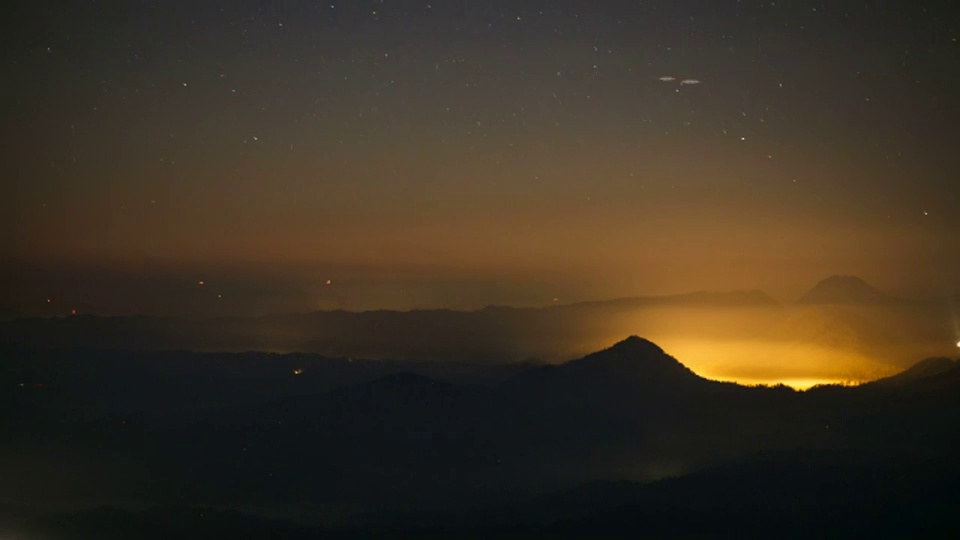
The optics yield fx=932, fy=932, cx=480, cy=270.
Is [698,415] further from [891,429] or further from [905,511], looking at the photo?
[905,511]

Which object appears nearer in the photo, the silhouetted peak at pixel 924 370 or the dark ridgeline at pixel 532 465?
the dark ridgeline at pixel 532 465

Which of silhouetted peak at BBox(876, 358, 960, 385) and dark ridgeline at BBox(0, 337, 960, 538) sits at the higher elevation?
silhouetted peak at BBox(876, 358, 960, 385)

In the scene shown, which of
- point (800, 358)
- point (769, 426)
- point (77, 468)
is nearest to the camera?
point (769, 426)

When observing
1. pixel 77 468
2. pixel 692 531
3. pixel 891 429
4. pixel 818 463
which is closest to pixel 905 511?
pixel 692 531

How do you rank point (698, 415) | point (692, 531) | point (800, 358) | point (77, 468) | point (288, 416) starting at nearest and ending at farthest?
point (692, 531) < point (77, 468) < point (698, 415) < point (800, 358) < point (288, 416)

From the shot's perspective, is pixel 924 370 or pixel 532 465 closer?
pixel 924 370

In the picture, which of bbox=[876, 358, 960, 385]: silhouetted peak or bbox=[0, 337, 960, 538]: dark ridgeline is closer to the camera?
bbox=[0, 337, 960, 538]: dark ridgeline

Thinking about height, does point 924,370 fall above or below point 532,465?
above

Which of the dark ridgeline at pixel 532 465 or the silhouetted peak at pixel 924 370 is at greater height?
the silhouetted peak at pixel 924 370
